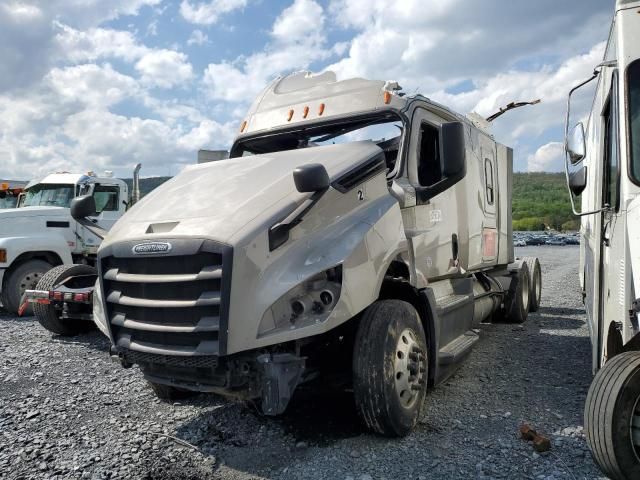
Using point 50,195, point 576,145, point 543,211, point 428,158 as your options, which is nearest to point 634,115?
point 576,145

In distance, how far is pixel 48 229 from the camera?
10070mm

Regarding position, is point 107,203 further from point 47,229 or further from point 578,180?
point 578,180

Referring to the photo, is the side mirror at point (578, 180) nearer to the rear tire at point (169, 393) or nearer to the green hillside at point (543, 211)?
the rear tire at point (169, 393)

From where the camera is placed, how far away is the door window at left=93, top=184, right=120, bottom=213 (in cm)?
1083

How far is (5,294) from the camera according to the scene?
30.7ft

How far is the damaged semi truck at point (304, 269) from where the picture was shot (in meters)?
3.35

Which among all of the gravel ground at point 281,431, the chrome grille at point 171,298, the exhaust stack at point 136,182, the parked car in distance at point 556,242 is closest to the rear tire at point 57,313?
the gravel ground at point 281,431

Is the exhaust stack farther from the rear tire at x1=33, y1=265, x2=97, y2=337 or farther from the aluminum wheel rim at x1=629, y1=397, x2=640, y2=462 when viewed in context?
the aluminum wheel rim at x1=629, y1=397, x2=640, y2=462

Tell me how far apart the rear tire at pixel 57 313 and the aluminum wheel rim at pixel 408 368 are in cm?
507

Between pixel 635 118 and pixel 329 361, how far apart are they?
2.63m

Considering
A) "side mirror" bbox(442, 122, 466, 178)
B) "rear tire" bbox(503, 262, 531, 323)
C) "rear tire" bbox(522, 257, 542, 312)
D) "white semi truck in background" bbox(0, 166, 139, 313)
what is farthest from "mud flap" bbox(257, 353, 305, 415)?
"rear tire" bbox(522, 257, 542, 312)

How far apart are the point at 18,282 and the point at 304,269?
25.9ft

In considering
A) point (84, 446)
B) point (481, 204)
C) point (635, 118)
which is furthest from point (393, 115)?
point (84, 446)

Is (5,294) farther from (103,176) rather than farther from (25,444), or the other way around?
(25,444)
